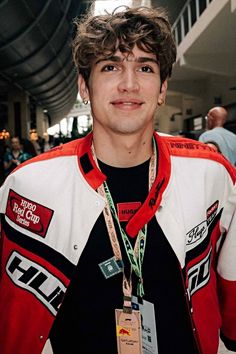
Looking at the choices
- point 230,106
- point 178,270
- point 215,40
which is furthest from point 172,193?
point 230,106

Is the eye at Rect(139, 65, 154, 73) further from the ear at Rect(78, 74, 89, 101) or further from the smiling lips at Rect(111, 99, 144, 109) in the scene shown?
the ear at Rect(78, 74, 89, 101)

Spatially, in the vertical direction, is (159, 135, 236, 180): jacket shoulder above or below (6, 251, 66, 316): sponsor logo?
above

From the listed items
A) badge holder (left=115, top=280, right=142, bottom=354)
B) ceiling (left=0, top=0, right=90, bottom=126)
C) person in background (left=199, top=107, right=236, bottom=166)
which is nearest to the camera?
badge holder (left=115, top=280, right=142, bottom=354)

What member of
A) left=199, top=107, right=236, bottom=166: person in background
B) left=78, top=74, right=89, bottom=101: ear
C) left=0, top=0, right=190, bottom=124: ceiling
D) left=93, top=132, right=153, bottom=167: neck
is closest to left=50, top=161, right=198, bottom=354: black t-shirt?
left=93, top=132, right=153, bottom=167: neck

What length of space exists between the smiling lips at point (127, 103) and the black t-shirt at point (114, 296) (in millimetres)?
369

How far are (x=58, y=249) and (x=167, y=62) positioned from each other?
0.94 m

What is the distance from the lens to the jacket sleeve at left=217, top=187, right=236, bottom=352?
1.78m

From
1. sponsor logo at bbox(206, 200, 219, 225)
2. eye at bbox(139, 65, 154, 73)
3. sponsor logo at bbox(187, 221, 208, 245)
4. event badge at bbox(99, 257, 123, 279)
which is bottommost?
event badge at bbox(99, 257, 123, 279)

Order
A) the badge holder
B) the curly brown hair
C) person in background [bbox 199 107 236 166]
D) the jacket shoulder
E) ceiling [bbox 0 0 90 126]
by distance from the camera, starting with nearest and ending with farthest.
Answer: the badge holder, the curly brown hair, the jacket shoulder, person in background [bbox 199 107 236 166], ceiling [bbox 0 0 90 126]

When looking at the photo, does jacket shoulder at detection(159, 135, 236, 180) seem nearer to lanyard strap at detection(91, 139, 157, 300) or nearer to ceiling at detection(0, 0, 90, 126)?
lanyard strap at detection(91, 139, 157, 300)

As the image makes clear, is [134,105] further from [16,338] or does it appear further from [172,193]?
[16,338]

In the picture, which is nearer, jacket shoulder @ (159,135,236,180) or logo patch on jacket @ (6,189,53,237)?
logo patch on jacket @ (6,189,53,237)

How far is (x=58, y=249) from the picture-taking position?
1.65m

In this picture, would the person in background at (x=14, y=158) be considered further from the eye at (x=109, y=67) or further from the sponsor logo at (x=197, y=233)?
the sponsor logo at (x=197, y=233)
